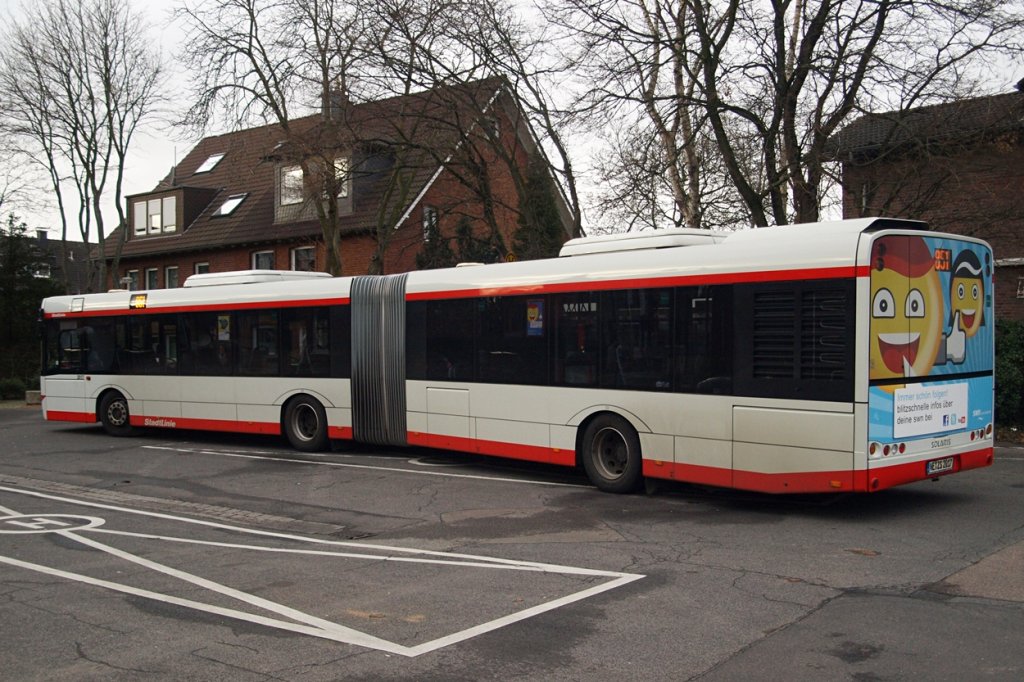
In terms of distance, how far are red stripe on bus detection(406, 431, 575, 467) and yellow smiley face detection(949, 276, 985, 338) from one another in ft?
15.3

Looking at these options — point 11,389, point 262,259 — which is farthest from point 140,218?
point 11,389

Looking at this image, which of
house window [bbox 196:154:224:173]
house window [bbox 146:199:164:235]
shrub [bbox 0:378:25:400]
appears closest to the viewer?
shrub [bbox 0:378:25:400]

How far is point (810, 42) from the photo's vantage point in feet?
56.3

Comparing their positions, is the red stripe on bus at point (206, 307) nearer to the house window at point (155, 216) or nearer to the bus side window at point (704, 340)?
the bus side window at point (704, 340)

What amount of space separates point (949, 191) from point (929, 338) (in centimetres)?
954

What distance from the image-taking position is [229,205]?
1588 inches

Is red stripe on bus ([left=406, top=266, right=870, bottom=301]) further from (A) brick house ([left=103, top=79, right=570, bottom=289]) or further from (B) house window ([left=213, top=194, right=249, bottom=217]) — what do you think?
(B) house window ([left=213, top=194, right=249, bottom=217])

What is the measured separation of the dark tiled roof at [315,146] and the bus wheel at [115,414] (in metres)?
6.66

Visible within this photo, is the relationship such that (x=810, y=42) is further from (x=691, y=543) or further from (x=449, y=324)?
(x=691, y=543)

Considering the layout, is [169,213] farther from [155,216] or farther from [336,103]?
[336,103]

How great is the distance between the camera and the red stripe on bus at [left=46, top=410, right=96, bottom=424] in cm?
2025

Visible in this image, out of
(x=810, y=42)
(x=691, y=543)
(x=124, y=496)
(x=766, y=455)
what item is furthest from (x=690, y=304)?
(x=810, y=42)

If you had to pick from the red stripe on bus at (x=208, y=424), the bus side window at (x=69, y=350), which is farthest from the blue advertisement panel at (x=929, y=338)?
the bus side window at (x=69, y=350)

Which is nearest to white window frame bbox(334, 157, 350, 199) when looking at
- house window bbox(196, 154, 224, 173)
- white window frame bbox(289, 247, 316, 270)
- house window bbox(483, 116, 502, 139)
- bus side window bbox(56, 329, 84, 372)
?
house window bbox(483, 116, 502, 139)
